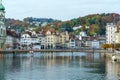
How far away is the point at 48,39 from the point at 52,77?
5213 inches

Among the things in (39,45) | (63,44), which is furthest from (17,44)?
(63,44)

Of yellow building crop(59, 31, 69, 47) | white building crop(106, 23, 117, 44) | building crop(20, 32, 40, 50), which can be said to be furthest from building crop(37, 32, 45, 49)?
white building crop(106, 23, 117, 44)

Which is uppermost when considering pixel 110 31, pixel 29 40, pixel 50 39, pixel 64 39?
pixel 110 31

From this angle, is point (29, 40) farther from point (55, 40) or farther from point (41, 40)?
point (55, 40)

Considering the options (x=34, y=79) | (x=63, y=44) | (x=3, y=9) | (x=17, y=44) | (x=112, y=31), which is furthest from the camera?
(x=63, y=44)

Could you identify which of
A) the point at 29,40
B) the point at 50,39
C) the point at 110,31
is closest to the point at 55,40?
the point at 50,39

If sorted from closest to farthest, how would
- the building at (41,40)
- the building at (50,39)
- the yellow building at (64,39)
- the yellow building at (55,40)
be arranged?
the building at (41,40) < the building at (50,39) < the yellow building at (55,40) < the yellow building at (64,39)

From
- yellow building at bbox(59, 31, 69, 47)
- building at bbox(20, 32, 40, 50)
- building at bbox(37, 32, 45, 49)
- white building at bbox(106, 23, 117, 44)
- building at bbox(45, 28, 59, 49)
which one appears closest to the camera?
white building at bbox(106, 23, 117, 44)

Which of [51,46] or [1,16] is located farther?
[51,46]

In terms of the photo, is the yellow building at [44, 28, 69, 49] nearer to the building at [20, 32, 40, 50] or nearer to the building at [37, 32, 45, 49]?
the building at [37, 32, 45, 49]

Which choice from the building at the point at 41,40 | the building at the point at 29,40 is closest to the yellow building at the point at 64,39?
the building at the point at 41,40

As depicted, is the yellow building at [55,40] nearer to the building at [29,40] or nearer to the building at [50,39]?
the building at [50,39]

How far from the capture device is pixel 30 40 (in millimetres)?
178375

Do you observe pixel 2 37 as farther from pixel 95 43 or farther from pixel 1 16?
pixel 95 43
